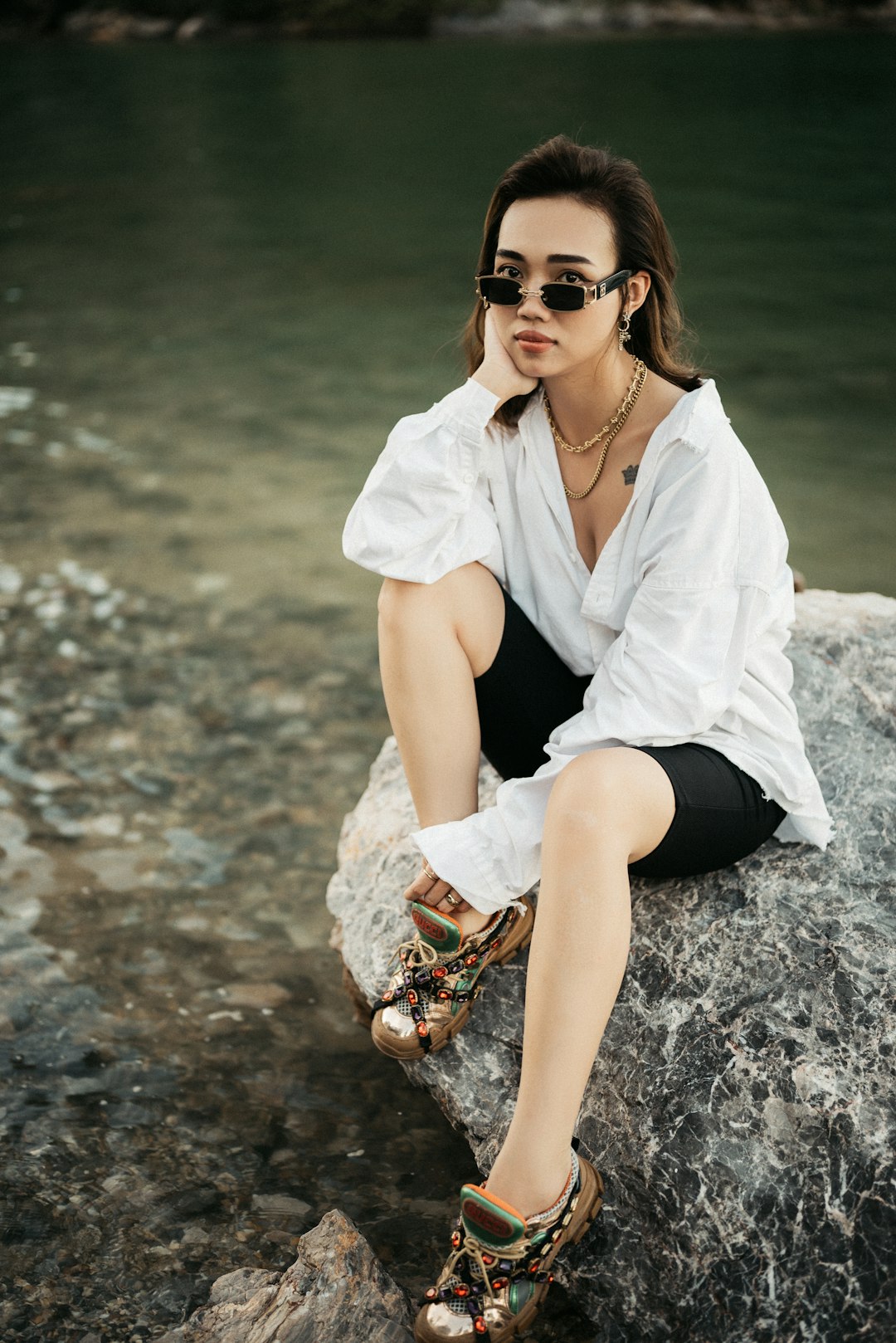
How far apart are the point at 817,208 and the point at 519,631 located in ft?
37.6

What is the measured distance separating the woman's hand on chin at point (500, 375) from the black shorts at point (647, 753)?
39cm

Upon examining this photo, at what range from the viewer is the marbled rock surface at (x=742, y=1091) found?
1.96 meters

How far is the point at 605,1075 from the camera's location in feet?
7.25

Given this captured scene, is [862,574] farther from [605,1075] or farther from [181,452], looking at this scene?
[605,1075]

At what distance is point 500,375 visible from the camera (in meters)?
2.43

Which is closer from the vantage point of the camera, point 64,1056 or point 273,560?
point 64,1056

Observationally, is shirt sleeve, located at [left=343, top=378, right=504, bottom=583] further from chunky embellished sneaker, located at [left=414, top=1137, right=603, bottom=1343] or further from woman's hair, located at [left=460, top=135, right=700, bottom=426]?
chunky embellished sneaker, located at [left=414, top=1137, right=603, bottom=1343]

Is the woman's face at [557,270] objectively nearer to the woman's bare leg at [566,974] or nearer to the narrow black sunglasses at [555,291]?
the narrow black sunglasses at [555,291]

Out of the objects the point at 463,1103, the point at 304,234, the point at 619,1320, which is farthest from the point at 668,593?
the point at 304,234

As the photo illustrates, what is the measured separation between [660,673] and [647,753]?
0.14 meters

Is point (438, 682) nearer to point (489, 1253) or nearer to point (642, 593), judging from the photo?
point (642, 593)

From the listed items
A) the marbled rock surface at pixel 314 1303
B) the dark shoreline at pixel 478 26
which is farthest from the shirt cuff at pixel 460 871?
the dark shoreline at pixel 478 26

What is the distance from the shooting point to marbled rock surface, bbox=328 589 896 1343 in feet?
6.43

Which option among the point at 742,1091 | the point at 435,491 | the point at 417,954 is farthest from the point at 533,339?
the point at 742,1091
